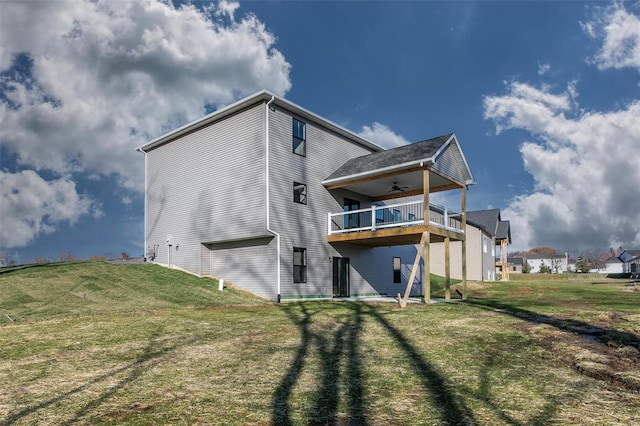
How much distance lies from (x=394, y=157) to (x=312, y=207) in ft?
13.5

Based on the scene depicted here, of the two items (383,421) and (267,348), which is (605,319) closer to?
(267,348)

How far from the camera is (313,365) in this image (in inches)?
276

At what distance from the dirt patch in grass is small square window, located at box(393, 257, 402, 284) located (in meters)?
14.2

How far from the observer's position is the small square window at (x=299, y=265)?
18906 millimetres

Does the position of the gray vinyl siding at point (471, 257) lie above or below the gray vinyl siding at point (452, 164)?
below

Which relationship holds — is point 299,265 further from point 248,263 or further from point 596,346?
point 596,346

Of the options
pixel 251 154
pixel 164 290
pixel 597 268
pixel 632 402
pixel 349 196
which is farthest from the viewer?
pixel 597 268

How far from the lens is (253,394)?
5523mm

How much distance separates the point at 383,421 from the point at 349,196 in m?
18.0

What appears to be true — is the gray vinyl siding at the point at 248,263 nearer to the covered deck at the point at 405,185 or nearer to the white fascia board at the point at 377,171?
the covered deck at the point at 405,185

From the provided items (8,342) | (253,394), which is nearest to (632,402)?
(253,394)

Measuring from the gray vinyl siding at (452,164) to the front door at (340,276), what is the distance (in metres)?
6.24

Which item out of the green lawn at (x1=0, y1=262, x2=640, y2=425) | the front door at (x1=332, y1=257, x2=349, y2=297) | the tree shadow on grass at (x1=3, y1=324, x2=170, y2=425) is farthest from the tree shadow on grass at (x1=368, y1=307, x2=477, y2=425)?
the front door at (x1=332, y1=257, x2=349, y2=297)

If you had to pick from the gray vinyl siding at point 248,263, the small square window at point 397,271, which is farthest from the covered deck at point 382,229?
the gray vinyl siding at point 248,263
